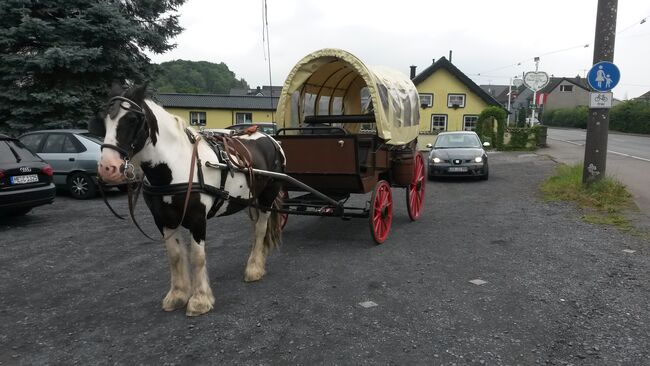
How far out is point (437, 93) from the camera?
32.2 metres

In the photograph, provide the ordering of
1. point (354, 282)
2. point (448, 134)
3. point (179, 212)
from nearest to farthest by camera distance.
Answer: point (179, 212) < point (354, 282) < point (448, 134)

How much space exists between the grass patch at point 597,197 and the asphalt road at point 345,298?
2.18 ft

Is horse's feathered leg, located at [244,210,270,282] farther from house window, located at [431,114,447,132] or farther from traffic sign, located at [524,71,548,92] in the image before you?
house window, located at [431,114,447,132]

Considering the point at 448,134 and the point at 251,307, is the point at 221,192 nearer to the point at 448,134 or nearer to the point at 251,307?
the point at 251,307

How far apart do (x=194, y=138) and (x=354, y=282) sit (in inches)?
88.0

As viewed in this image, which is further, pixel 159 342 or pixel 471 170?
pixel 471 170

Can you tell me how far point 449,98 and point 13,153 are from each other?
28900 millimetres

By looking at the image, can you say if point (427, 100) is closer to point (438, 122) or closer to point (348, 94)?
point (438, 122)

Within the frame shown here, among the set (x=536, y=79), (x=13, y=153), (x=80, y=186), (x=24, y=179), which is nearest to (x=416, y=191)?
(x=24, y=179)

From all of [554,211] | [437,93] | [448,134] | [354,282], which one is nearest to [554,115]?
[437,93]

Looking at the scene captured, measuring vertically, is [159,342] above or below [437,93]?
below

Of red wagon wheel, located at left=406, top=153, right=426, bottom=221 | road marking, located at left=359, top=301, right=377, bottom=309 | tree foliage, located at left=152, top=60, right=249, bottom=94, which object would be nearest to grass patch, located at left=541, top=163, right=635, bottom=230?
red wagon wheel, located at left=406, top=153, right=426, bottom=221

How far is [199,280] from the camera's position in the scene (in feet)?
13.4

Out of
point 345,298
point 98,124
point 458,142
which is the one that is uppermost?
point 98,124
